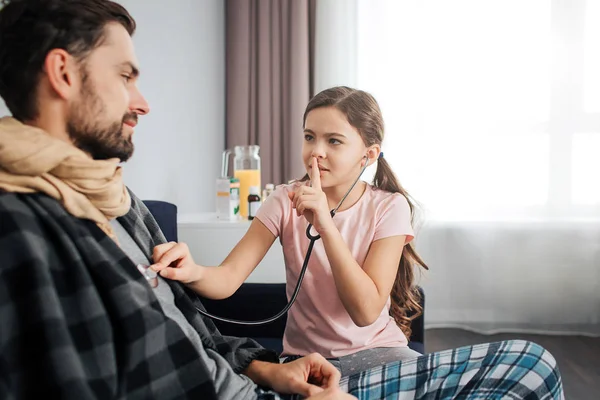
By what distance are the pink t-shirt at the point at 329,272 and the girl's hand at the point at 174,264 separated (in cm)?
34

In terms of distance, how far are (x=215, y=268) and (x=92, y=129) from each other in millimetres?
467

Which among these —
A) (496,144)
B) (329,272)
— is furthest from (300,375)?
(496,144)

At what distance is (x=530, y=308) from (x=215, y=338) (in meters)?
2.63

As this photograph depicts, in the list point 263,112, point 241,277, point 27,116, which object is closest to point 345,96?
point 241,277

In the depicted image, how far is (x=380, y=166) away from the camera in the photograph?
1.51 metres

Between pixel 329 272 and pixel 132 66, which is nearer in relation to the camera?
pixel 132 66

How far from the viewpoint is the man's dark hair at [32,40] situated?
77 cm

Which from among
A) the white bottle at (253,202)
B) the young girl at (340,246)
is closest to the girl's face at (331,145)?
the young girl at (340,246)

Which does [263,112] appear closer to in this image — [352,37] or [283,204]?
[352,37]

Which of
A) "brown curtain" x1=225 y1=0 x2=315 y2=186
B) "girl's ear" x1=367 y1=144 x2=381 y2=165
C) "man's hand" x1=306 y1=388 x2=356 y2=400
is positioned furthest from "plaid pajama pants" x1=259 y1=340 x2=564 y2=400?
"brown curtain" x1=225 y1=0 x2=315 y2=186

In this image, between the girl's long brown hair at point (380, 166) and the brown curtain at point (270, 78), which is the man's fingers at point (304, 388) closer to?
the girl's long brown hair at point (380, 166)

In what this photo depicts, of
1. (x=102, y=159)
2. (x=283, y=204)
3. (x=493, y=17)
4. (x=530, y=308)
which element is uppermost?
(x=493, y=17)

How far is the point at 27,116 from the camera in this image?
799mm

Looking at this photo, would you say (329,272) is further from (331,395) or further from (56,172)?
(56,172)
